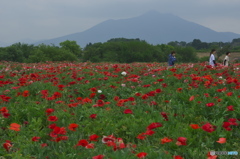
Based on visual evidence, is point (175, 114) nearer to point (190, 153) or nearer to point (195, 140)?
point (195, 140)

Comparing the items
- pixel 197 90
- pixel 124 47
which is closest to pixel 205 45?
pixel 124 47

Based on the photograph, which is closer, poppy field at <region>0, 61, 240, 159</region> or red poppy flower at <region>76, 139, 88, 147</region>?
red poppy flower at <region>76, 139, 88, 147</region>

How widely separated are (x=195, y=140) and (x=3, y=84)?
17.7 ft

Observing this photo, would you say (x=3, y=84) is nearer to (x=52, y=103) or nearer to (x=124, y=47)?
(x=52, y=103)

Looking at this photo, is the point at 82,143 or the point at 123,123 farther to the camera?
the point at 123,123

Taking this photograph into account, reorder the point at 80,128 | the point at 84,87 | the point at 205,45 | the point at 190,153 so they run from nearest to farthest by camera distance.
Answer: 1. the point at 190,153
2. the point at 80,128
3. the point at 84,87
4. the point at 205,45

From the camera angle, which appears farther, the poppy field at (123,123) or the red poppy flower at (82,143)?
the poppy field at (123,123)

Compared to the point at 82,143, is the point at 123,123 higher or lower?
lower

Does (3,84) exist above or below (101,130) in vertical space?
above

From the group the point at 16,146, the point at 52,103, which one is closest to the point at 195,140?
the point at 16,146

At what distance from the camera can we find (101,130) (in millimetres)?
4023

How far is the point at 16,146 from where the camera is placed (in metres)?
3.33

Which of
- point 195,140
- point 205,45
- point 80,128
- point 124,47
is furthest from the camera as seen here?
point 205,45

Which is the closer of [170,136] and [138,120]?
[170,136]
